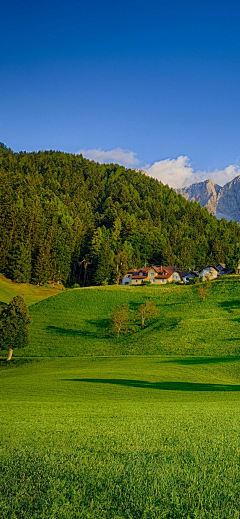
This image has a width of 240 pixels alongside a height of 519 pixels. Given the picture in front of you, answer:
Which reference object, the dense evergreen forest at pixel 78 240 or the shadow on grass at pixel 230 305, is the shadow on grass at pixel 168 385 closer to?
the shadow on grass at pixel 230 305

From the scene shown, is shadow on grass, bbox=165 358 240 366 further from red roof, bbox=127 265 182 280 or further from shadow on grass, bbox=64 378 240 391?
red roof, bbox=127 265 182 280

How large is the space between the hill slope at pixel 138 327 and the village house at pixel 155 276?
3300cm

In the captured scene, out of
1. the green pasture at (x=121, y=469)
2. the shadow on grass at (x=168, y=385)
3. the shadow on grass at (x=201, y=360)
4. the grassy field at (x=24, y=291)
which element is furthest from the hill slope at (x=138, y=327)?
the green pasture at (x=121, y=469)

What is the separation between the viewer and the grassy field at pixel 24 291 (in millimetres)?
94150

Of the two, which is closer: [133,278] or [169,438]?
Answer: [169,438]

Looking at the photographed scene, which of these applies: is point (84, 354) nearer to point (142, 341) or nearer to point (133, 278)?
point (142, 341)

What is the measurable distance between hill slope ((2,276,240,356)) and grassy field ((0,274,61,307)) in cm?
1197

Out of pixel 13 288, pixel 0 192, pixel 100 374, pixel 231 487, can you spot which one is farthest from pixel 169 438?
pixel 0 192

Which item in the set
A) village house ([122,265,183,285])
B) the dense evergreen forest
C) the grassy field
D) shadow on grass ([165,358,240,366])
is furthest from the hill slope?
the dense evergreen forest

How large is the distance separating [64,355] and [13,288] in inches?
2157

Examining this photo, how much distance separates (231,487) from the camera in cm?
457

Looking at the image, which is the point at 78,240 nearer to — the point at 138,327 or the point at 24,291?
the point at 24,291

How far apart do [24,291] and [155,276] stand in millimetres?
52856

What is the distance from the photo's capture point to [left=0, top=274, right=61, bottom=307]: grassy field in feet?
309
